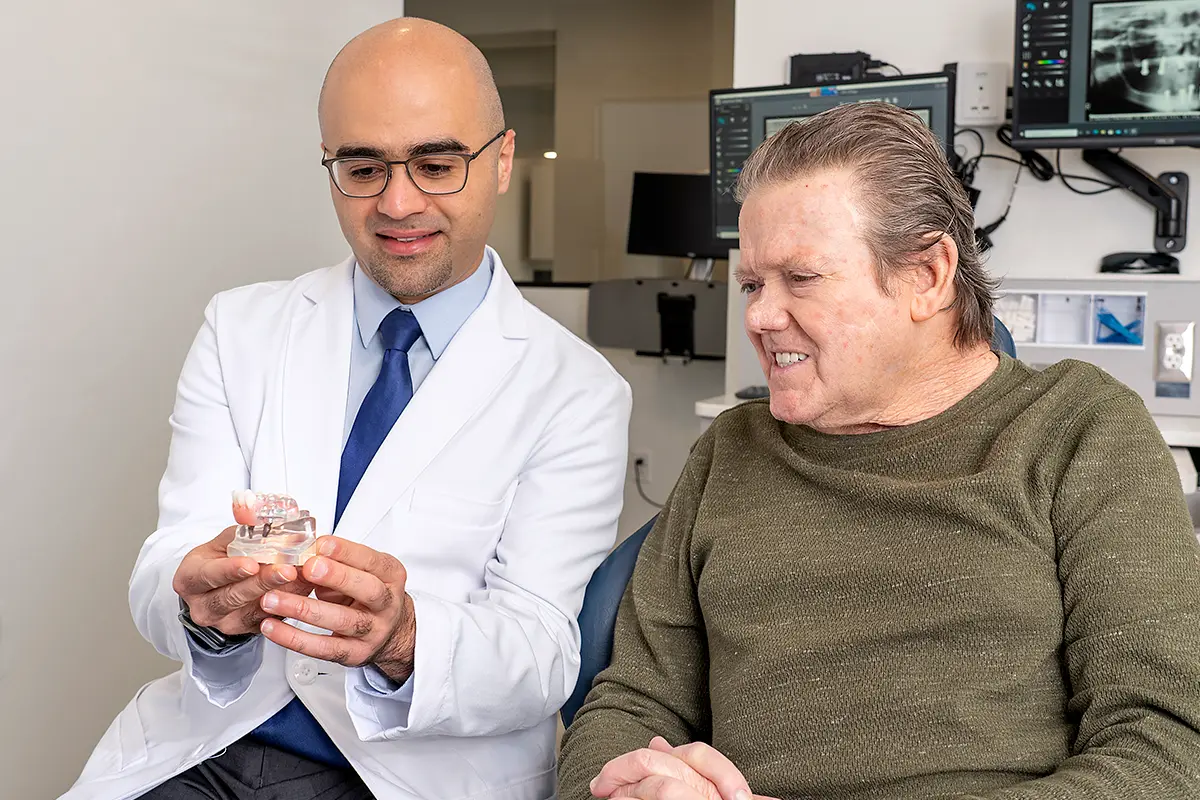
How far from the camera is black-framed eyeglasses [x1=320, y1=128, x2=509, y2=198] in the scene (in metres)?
1.43

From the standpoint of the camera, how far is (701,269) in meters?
4.04

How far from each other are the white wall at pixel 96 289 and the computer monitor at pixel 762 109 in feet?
3.69

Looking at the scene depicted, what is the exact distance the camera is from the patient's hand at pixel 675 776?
3.24 feet

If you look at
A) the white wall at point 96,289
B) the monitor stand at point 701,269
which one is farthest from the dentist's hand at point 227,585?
the monitor stand at point 701,269

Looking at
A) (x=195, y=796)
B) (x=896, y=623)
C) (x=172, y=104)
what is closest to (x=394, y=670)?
(x=195, y=796)

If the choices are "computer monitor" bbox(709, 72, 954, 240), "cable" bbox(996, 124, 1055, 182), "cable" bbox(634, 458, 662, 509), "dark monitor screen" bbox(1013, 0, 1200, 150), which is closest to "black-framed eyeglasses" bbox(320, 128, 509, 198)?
"computer monitor" bbox(709, 72, 954, 240)

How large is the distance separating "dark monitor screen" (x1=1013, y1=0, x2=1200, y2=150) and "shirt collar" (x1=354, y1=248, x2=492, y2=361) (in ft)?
5.38

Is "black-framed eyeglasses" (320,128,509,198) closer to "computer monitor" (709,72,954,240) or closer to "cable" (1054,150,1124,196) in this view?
"computer monitor" (709,72,954,240)

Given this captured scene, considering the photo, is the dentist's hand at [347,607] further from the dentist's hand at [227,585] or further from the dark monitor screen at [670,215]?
the dark monitor screen at [670,215]

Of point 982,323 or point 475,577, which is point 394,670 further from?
point 982,323

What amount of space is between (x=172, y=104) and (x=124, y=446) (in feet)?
2.33

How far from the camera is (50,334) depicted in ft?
6.75

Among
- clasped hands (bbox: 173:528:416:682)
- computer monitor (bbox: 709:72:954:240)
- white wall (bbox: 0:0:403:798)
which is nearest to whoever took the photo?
clasped hands (bbox: 173:528:416:682)

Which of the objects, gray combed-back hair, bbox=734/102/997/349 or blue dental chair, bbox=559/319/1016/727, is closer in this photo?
gray combed-back hair, bbox=734/102/997/349
